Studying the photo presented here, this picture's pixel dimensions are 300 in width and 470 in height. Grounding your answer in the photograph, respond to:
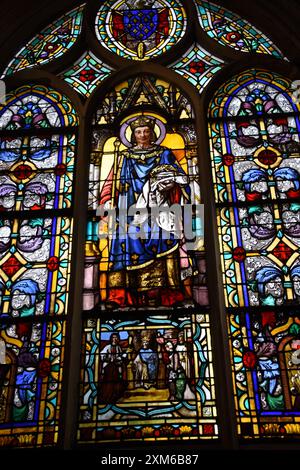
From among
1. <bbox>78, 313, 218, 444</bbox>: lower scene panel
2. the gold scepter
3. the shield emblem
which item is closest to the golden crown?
the gold scepter

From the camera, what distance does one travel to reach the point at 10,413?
617 centimetres

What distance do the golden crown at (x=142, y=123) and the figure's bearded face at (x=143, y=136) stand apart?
4 cm

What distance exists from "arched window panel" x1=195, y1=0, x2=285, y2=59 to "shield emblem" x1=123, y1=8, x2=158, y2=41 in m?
0.54

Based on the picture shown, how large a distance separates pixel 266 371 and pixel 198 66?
370 cm

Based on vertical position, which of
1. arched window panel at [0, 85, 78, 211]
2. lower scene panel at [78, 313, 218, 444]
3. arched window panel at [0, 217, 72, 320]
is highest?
arched window panel at [0, 85, 78, 211]

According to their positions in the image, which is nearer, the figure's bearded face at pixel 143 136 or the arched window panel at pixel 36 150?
the arched window panel at pixel 36 150

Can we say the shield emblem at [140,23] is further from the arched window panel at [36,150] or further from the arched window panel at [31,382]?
the arched window panel at [31,382]

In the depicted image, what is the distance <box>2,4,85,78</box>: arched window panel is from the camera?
865 cm

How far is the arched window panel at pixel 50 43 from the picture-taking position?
8.65m

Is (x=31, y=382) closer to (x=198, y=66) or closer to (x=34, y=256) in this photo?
(x=34, y=256)

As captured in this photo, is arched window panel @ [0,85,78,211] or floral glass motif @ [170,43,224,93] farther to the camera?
floral glass motif @ [170,43,224,93]

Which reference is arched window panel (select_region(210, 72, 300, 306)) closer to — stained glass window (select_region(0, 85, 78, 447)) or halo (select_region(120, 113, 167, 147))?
halo (select_region(120, 113, 167, 147))

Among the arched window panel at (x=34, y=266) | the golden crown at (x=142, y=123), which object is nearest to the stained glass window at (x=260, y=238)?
the golden crown at (x=142, y=123)
